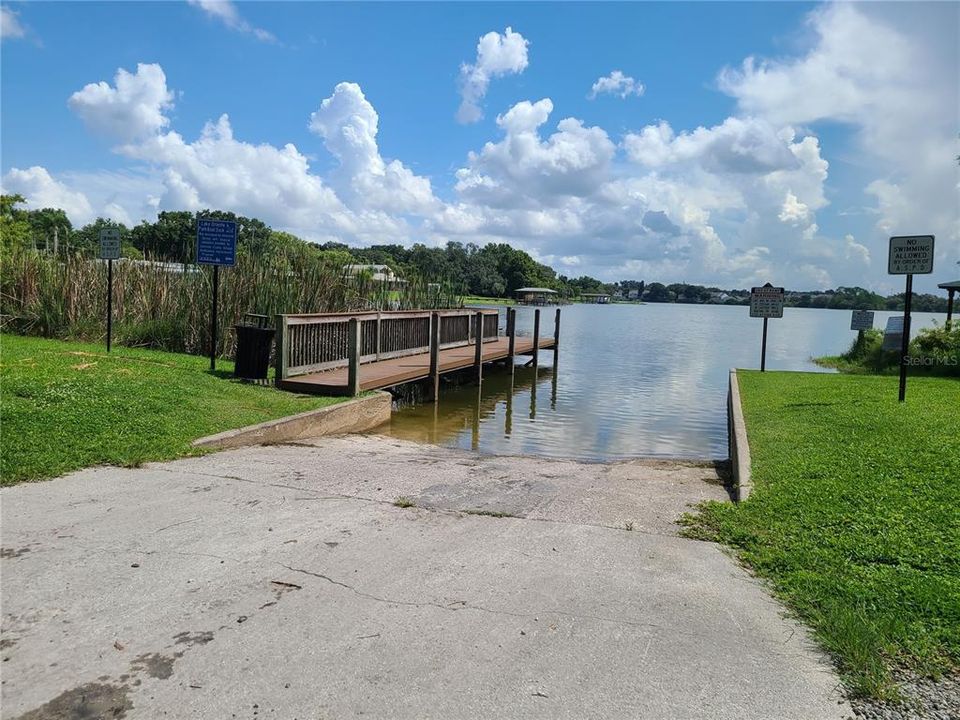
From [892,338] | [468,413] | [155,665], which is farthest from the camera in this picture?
[892,338]

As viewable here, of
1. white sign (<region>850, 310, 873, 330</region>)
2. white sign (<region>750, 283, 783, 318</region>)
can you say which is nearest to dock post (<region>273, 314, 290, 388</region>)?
white sign (<region>750, 283, 783, 318</region>)

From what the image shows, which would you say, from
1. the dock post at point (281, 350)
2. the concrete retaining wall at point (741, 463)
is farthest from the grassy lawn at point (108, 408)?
the concrete retaining wall at point (741, 463)

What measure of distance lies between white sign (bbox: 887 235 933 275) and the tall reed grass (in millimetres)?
11837

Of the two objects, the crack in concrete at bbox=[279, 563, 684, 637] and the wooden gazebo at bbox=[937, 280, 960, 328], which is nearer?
the crack in concrete at bbox=[279, 563, 684, 637]

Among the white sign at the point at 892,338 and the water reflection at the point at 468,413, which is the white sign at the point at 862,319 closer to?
the white sign at the point at 892,338

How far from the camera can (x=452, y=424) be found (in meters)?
14.3

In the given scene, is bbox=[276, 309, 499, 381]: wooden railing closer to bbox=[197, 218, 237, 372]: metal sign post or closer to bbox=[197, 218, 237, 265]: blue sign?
bbox=[197, 218, 237, 372]: metal sign post

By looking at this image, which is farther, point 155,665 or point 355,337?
point 355,337

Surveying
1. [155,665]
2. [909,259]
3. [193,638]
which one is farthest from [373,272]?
[155,665]

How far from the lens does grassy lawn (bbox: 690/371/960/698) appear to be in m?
3.47

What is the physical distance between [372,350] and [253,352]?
4368 millimetres

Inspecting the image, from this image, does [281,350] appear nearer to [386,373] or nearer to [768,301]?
[386,373]

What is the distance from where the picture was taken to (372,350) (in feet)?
52.9

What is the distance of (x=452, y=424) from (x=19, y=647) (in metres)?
11.1
